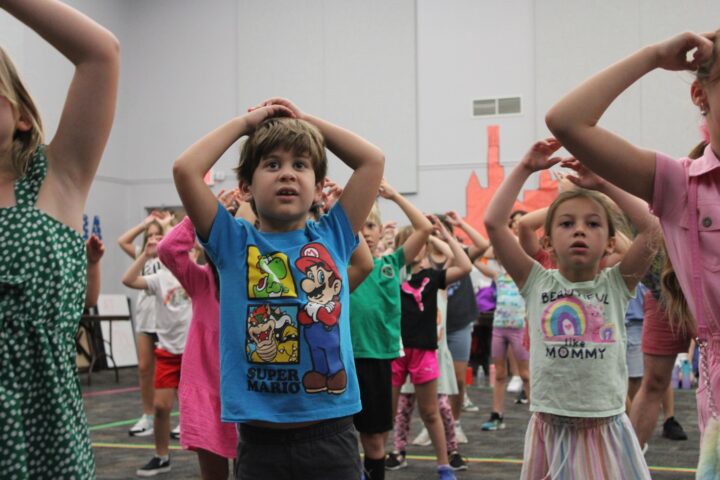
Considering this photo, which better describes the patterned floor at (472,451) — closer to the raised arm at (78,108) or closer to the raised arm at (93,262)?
the raised arm at (93,262)

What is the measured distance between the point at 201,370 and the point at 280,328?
1.60 m

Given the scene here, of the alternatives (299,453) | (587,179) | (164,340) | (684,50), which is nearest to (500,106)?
(164,340)

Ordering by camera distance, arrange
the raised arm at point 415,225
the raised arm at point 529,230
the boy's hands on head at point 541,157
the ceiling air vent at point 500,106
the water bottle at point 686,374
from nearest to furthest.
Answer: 1. the boy's hands on head at point 541,157
2. the raised arm at point 529,230
3. the raised arm at point 415,225
4. the water bottle at point 686,374
5. the ceiling air vent at point 500,106

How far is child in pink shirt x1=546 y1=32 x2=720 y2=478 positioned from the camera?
181cm

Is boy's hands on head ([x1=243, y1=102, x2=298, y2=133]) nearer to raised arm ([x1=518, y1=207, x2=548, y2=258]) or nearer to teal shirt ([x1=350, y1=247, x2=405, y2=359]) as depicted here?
raised arm ([x1=518, y1=207, x2=548, y2=258])

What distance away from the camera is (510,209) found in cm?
301

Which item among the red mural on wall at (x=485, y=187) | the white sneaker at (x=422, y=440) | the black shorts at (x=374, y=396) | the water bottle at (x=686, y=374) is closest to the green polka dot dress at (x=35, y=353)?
the black shorts at (x=374, y=396)

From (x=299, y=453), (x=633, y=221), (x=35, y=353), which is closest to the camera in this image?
(x=35, y=353)

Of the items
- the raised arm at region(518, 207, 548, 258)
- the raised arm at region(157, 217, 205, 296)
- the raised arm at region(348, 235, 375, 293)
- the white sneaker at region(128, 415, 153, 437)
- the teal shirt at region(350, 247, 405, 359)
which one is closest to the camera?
the raised arm at region(348, 235, 375, 293)

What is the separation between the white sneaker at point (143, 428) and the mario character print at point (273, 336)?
16.4 feet

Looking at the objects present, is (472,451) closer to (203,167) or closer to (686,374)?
(203,167)

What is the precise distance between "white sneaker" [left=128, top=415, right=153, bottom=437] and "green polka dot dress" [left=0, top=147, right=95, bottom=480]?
5.40 meters

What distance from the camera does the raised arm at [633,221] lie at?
2535mm

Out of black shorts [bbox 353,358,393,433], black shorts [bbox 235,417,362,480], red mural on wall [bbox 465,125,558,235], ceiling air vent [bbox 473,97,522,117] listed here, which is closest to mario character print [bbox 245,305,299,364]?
black shorts [bbox 235,417,362,480]
